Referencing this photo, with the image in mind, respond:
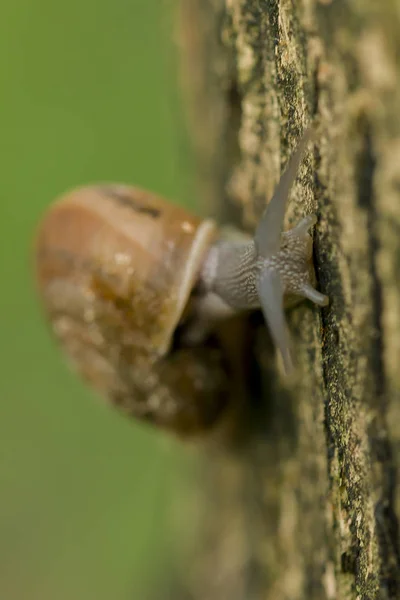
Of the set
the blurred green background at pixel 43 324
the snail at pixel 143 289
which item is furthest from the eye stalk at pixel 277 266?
the blurred green background at pixel 43 324

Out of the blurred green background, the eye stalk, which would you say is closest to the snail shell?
the eye stalk

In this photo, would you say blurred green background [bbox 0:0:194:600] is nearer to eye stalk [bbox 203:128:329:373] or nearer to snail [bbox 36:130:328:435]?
snail [bbox 36:130:328:435]

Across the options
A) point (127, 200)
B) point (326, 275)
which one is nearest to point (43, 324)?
point (127, 200)

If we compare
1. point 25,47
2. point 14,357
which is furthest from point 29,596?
point 25,47

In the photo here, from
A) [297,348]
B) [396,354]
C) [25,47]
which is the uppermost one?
[25,47]

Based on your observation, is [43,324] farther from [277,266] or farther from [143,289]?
[277,266]

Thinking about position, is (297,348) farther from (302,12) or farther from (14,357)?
(14,357)

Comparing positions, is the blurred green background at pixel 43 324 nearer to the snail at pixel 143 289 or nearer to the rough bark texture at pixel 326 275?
the rough bark texture at pixel 326 275
